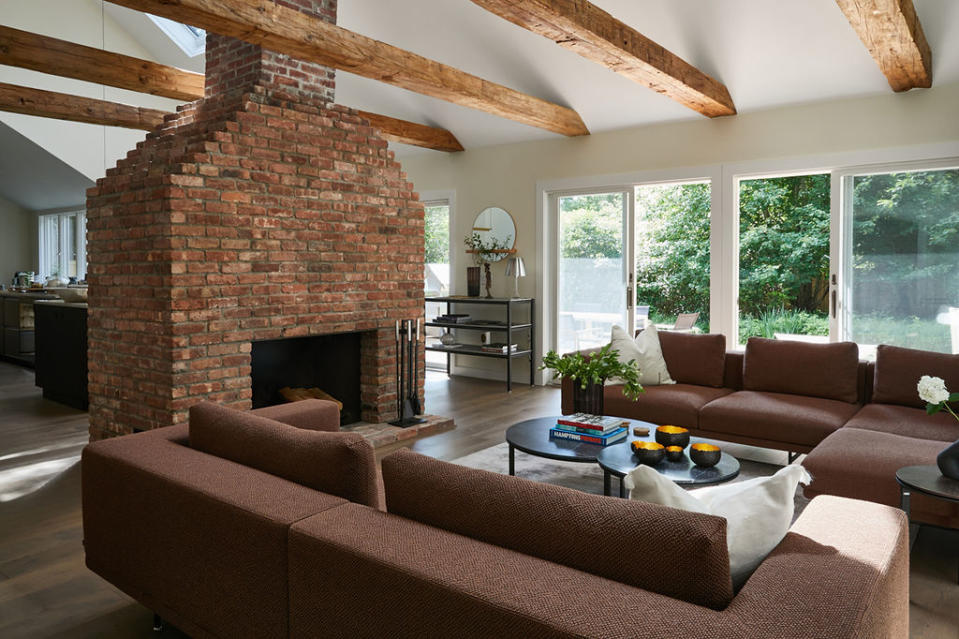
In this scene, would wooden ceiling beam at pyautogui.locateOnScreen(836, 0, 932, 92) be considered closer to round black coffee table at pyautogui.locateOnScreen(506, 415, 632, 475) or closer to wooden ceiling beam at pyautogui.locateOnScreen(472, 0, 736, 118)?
wooden ceiling beam at pyautogui.locateOnScreen(472, 0, 736, 118)

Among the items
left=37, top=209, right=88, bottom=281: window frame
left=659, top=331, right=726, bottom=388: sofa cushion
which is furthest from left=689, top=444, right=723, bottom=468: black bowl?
left=37, top=209, right=88, bottom=281: window frame

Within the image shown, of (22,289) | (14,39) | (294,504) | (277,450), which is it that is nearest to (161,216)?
(14,39)

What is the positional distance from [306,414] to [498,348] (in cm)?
425

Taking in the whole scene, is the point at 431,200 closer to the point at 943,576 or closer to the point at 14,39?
the point at 14,39

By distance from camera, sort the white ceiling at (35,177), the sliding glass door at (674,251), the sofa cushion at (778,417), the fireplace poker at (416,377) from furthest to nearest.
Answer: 1. the sliding glass door at (674,251)
2. the white ceiling at (35,177)
3. the fireplace poker at (416,377)
4. the sofa cushion at (778,417)

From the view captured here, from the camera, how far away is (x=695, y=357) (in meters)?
4.78

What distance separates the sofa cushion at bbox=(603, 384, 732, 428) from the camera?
422 cm

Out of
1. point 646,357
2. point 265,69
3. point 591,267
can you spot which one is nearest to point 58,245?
point 265,69

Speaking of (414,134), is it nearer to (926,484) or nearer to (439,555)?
(926,484)

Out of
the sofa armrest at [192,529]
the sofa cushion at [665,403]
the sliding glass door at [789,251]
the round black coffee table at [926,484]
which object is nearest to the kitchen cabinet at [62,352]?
the sofa armrest at [192,529]

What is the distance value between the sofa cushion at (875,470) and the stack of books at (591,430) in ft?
2.84

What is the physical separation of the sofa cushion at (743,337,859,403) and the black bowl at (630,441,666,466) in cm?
186

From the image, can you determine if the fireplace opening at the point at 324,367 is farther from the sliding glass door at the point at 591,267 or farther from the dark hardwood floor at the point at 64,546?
the sliding glass door at the point at 591,267

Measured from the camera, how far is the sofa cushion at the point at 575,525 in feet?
3.98
